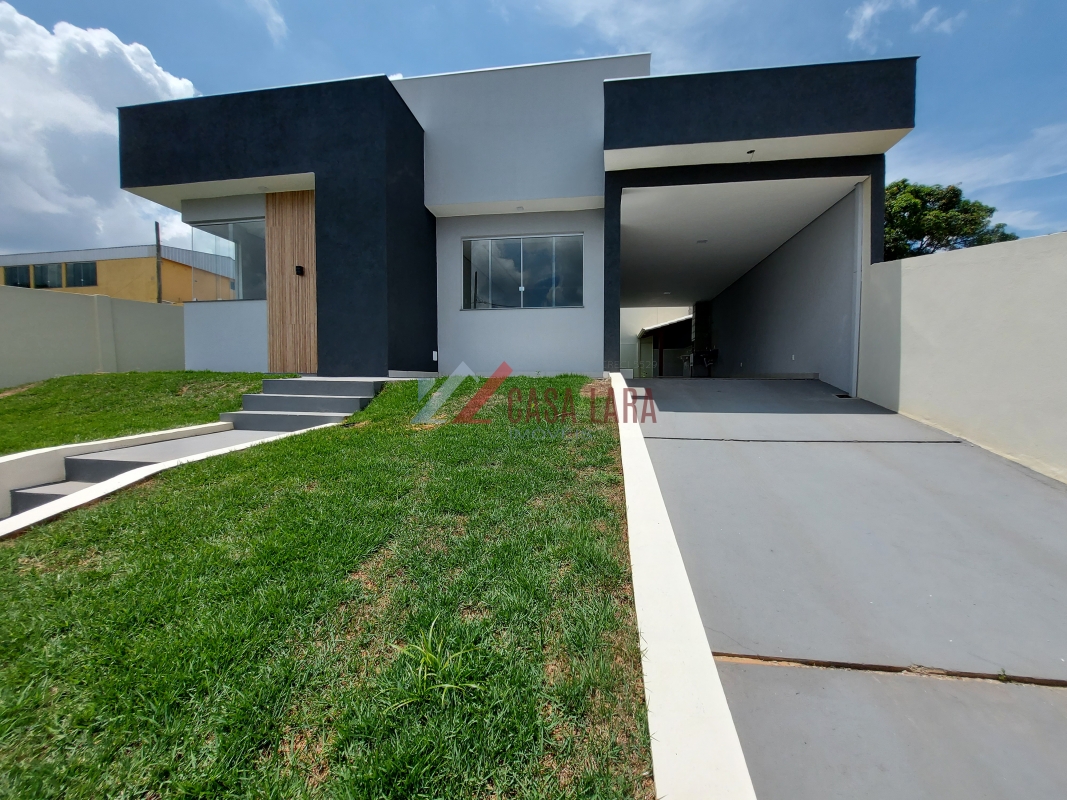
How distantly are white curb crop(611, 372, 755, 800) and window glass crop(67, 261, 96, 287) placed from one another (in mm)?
33880

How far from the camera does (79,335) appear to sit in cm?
1155

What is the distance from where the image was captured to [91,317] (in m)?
12.0

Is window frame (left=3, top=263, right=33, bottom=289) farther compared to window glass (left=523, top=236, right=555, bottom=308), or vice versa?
window frame (left=3, top=263, right=33, bottom=289)

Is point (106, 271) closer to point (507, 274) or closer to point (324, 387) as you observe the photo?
point (324, 387)

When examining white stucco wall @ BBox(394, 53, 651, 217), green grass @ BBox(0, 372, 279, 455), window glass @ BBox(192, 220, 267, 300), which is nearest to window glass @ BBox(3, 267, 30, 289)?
green grass @ BBox(0, 372, 279, 455)

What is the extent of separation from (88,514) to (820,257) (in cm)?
1034

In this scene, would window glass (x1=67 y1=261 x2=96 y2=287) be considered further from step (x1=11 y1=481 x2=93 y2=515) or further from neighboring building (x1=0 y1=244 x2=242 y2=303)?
step (x1=11 y1=481 x2=93 y2=515)

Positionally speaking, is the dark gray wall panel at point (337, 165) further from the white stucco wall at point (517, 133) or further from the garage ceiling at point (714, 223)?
the garage ceiling at point (714, 223)

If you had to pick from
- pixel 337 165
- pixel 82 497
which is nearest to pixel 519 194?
pixel 337 165

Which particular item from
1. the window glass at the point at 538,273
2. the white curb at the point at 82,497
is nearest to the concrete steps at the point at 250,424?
the white curb at the point at 82,497

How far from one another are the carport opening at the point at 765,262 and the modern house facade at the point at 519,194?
0.19 ft

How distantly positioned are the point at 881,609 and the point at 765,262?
10917 mm

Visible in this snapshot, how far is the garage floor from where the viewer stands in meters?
1.47
